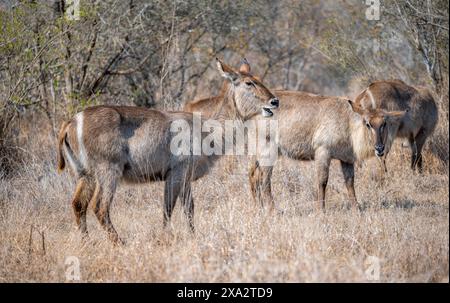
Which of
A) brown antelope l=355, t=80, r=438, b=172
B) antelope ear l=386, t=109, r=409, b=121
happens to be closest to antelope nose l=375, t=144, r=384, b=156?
antelope ear l=386, t=109, r=409, b=121

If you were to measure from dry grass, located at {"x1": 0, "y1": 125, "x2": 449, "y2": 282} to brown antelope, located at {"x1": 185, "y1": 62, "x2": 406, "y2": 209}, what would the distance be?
12.3 inches

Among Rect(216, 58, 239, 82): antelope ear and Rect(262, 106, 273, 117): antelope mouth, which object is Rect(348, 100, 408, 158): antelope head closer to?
Rect(262, 106, 273, 117): antelope mouth

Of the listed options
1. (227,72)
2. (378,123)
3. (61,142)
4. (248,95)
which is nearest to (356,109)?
(378,123)

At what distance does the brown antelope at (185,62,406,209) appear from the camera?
24.0 feet

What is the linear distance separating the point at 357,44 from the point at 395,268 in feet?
24.0

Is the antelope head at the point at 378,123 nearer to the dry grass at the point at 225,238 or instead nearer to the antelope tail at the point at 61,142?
the dry grass at the point at 225,238

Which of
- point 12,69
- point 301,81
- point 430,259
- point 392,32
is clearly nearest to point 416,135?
point 392,32

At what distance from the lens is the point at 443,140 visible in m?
9.20

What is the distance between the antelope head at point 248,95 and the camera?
7.13 m

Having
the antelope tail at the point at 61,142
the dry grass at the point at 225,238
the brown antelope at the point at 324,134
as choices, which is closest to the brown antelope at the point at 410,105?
the brown antelope at the point at 324,134

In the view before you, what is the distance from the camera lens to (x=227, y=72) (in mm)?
7125

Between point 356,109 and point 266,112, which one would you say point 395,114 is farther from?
point 266,112

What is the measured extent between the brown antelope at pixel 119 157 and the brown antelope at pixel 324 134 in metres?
1.15
